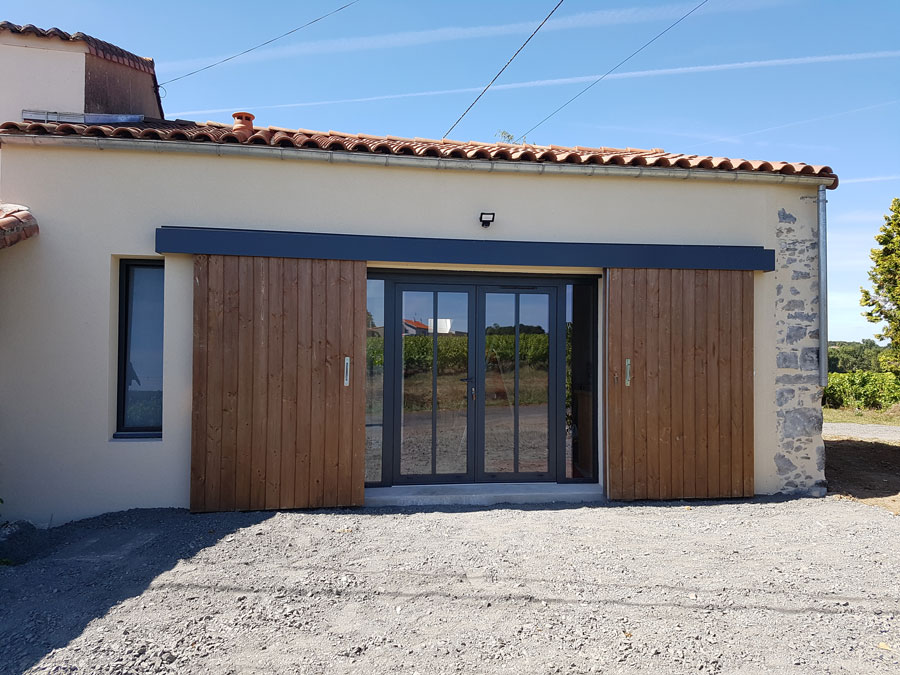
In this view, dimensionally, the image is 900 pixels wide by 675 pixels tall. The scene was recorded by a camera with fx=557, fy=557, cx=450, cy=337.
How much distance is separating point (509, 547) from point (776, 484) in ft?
11.3

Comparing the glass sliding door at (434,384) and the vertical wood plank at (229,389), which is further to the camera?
the glass sliding door at (434,384)

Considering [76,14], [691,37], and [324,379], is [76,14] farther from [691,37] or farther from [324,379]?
[691,37]

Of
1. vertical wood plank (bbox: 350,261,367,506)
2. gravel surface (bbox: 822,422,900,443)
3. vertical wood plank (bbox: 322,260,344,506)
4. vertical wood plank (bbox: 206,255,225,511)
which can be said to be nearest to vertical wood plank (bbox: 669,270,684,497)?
vertical wood plank (bbox: 350,261,367,506)

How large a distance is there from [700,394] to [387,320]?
3.32 m

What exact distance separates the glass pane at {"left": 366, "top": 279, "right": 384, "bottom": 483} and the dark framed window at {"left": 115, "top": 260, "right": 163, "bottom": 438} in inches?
78.4

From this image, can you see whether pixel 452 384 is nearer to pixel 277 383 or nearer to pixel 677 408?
pixel 277 383

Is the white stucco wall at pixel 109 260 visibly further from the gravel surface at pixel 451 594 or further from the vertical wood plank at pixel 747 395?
the vertical wood plank at pixel 747 395

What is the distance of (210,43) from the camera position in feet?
30.0

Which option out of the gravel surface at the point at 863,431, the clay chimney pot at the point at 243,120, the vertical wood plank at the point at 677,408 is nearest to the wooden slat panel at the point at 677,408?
the vertical wood plank at the point at 677,408

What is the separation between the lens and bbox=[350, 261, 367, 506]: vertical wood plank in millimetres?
5293

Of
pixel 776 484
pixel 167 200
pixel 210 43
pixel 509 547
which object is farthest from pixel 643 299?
pixel 210 43

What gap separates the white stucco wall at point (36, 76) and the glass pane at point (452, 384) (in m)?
5.95

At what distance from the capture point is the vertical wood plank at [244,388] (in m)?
5.14

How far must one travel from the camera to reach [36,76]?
7.41m
